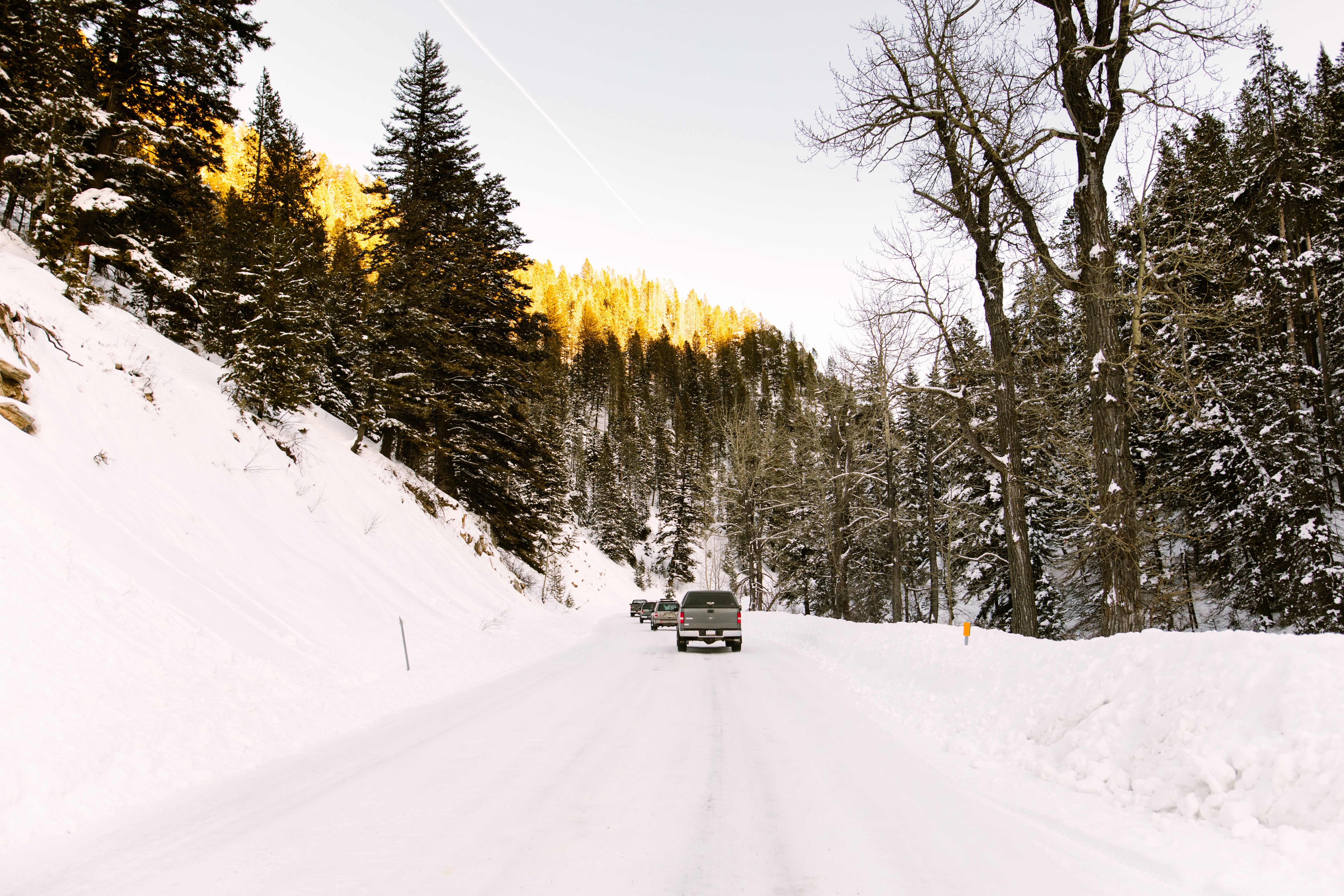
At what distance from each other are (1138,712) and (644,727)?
5.21 meters

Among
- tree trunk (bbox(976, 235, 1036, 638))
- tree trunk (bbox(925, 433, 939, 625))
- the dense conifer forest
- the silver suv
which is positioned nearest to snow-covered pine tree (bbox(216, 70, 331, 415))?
the dense conifer forest

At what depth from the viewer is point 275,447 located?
17.1 meters

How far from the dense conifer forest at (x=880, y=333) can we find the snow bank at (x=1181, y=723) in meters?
2.75

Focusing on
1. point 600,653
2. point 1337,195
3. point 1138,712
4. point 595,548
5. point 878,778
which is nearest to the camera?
point 1138,712

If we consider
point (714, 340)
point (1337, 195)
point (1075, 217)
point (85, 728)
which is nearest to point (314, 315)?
point (85, 728)

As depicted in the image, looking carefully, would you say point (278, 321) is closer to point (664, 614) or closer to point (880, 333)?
point (880, 333)

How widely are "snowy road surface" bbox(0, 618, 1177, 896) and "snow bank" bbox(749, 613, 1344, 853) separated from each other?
→ 842 mm

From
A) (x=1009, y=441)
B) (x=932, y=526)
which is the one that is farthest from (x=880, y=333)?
(x=932, y=526)

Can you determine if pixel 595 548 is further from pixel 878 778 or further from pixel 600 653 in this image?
pixel 878 778

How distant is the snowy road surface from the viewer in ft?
12.8

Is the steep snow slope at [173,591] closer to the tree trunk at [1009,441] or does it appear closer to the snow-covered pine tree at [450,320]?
the snow-covered pine tree at [450,320]

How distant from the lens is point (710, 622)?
19516 mm

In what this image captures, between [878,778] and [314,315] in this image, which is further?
[314,315]

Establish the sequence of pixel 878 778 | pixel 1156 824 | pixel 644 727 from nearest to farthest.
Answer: pixel 1156 824
pixel 878 778
pixel 644 727
